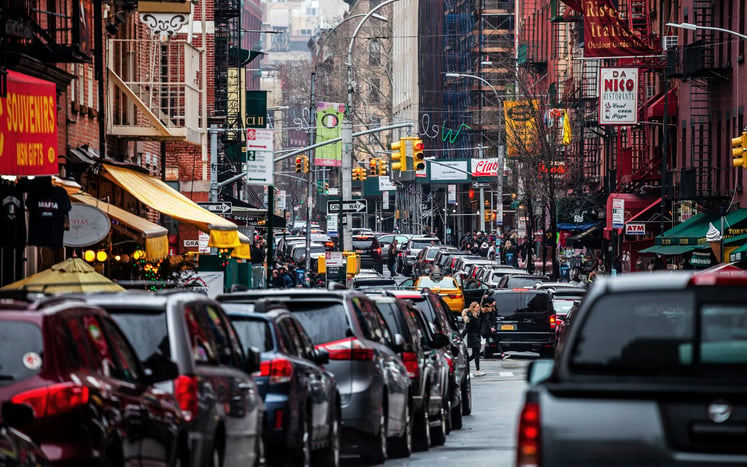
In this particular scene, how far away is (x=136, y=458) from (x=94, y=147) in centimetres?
2168

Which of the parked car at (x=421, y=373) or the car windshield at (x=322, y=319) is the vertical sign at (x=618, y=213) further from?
the car windshield at (x=322, y=319)

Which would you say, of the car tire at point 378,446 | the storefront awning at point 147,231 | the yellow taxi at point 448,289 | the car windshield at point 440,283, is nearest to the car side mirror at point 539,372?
the car tire at point 378,446

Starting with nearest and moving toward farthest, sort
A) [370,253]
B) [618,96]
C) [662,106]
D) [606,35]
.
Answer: [606,35] < [618,96] < [662,106] < [370,253]

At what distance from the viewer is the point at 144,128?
3203 cm

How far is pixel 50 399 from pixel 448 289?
127ft

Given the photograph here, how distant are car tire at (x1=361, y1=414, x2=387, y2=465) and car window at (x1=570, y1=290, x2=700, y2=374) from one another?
8126 mm

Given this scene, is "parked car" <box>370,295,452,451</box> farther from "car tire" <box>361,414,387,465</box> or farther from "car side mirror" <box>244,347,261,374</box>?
"car side mirror" <box>244,347,261,374</box>

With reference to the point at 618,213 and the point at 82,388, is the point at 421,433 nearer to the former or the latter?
the point at 82,388

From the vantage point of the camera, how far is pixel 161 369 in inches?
394

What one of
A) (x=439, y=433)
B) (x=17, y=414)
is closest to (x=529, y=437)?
(x=17, y=414)

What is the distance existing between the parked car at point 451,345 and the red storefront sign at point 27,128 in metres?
5.45

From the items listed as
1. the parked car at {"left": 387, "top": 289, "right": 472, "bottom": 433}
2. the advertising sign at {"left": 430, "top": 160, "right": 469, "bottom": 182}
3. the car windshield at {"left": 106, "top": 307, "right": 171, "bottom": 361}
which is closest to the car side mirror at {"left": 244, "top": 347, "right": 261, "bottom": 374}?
the car windshield at {"left": 106, "top": 307, "right": 171, "bottom": 361}

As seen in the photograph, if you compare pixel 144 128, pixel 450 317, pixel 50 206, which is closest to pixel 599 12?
pixel 144 128

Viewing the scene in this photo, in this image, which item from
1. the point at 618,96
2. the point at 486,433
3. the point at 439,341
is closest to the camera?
the point at 439,341
